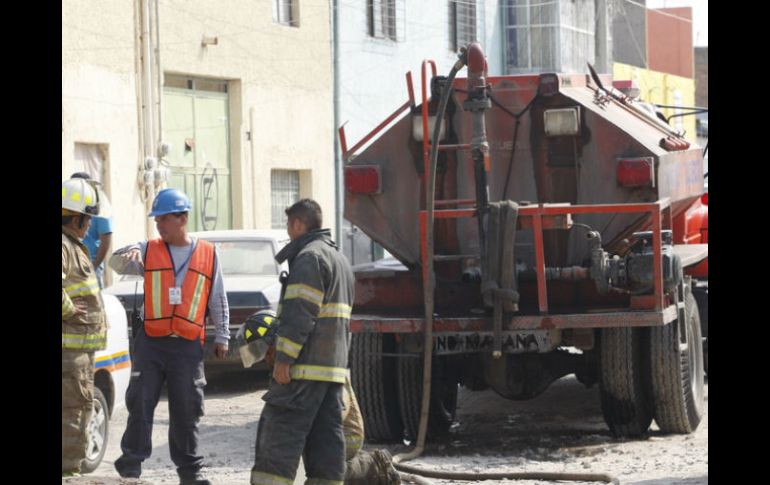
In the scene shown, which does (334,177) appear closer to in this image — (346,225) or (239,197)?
(346,225)

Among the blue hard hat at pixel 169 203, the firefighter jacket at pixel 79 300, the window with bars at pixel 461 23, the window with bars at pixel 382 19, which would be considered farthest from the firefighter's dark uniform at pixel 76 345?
the window with bars at pixel 461 23

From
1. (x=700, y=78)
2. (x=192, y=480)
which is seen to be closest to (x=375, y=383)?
(x=192, y=480)

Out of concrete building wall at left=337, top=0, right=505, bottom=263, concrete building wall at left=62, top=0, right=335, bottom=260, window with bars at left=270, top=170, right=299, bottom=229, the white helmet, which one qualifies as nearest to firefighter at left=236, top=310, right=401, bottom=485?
the white helmet

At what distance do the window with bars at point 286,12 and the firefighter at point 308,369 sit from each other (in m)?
18.6

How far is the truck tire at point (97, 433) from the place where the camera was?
8.84m

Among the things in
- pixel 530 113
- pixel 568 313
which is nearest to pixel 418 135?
pixel 530 113

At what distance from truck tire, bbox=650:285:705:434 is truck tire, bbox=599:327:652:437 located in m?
0.10

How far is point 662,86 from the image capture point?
1721 inches

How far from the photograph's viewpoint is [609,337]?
9.80 m

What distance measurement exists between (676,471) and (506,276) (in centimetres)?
163

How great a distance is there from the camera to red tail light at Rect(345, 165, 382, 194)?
34.1 feet

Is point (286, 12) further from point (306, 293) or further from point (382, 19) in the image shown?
point (306, 293)

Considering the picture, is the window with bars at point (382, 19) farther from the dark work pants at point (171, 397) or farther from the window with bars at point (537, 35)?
the dark work pants at point (171, 397)
